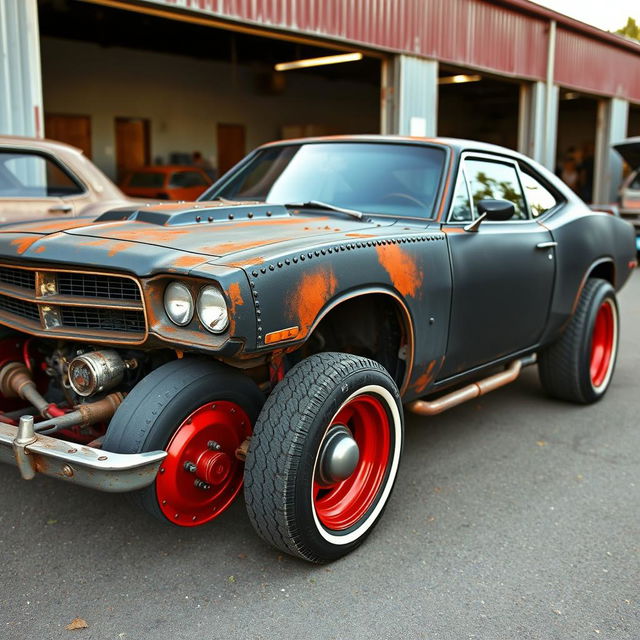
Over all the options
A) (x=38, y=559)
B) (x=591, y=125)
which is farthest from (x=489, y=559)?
(x=591, y=125)

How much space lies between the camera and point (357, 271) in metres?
2.98

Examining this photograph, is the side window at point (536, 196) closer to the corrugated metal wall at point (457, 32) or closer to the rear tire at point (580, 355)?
the rear tire at point (580, 355)

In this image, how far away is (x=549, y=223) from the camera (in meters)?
4.54

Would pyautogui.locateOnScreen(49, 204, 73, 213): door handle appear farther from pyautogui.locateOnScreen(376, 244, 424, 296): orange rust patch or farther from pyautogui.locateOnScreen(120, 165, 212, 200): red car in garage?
pyautogui.locateOnScreen(120, 165, 212, 200): red car in garage

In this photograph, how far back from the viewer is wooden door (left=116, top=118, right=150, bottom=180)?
1880 cm

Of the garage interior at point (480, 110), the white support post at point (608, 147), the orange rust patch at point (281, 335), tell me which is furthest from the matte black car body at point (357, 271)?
the garage interior at point (480, 110)

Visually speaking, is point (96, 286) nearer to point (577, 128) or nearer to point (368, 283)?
point (368, 283)

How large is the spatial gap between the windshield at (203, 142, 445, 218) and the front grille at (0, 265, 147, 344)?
1.51 metres

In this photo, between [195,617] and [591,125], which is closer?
[195,617]

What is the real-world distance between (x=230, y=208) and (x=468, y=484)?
5.81 ft

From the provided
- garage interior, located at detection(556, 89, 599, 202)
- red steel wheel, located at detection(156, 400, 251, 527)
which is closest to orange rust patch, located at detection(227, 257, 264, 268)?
red steel wheel, located at detection(156, 400, 251, 527)

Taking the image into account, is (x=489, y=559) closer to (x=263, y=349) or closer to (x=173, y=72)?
(x=263, y=349)

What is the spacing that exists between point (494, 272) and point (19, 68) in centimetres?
516

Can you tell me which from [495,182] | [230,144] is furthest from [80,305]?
[230,144]
